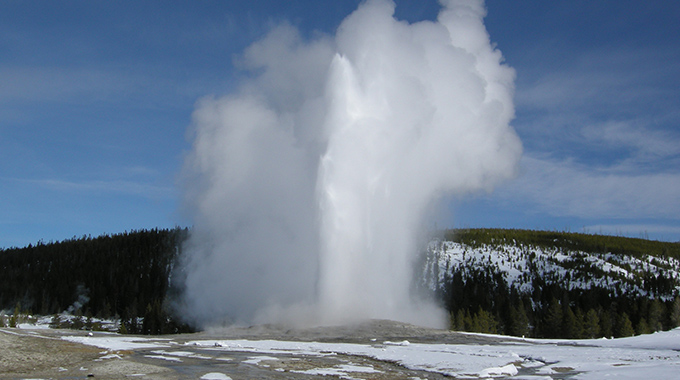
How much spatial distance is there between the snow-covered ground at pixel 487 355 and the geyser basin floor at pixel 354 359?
3 centimetres

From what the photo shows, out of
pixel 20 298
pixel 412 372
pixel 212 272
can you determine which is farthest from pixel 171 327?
pixel 20 298

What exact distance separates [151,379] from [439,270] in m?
171

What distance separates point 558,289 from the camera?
12531 centimetres

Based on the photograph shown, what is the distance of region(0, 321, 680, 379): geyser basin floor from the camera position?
53.9 ft

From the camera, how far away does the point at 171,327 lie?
7138cm

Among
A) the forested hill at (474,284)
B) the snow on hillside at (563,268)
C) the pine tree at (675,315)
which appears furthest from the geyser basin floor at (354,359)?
the snow on hillside at (563,268)

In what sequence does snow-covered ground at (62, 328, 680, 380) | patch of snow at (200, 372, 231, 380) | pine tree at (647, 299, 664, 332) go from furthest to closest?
pine tree at (647, 299, 664, 332) → snow-covered ground at (62, 328, 680, 380) → patch of snow at (200, 372, 231, 380)

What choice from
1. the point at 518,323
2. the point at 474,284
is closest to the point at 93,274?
the point at 474,284

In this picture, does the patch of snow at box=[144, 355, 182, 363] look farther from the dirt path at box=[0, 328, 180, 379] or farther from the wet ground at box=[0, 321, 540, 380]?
the dirt path at box=[0, 328, 180, 379]

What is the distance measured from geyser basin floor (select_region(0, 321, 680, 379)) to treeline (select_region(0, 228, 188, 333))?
251 ft

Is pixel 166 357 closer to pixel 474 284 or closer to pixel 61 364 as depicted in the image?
pixel 61 364

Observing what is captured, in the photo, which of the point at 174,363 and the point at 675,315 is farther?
the point at 675,315

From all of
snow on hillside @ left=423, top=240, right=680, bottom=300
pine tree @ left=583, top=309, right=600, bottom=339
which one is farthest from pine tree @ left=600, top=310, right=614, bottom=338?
snow on hillside @ left=423, top=240, right=680, bottom=300

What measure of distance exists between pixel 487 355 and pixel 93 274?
13774cm
